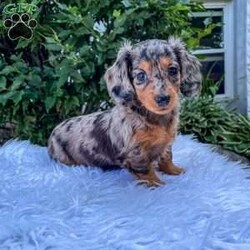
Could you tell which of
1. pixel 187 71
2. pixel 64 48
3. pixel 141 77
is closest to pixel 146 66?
pixel 141 77

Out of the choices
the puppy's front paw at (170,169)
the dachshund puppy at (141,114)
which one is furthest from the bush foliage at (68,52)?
the puppy's front paw at (170,169)

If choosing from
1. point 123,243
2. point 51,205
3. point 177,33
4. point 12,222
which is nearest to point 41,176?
point 51,205

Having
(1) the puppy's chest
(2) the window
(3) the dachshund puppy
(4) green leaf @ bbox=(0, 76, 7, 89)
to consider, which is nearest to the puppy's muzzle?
(3) the dachshund puppy

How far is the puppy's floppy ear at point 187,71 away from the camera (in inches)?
76.9

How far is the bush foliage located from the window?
3.43 feet

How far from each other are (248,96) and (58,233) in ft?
8.09

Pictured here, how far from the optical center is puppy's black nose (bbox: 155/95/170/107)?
1.81 metres

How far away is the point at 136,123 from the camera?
1991 mm

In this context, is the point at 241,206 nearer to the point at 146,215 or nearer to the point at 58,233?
the point at 146,215

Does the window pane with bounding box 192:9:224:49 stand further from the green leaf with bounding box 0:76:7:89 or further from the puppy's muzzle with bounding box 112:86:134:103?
the puppy's muzzle with bounding box 112:86:134:103

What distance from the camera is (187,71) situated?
1967 millimetres

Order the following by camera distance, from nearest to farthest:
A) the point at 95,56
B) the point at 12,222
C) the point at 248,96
Answer: the point at 12,222, the point at 95,56, the point at 248,96

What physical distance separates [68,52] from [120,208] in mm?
1046

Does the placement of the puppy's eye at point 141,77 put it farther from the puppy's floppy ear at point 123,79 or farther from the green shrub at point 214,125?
the green shrub at point 214,125
